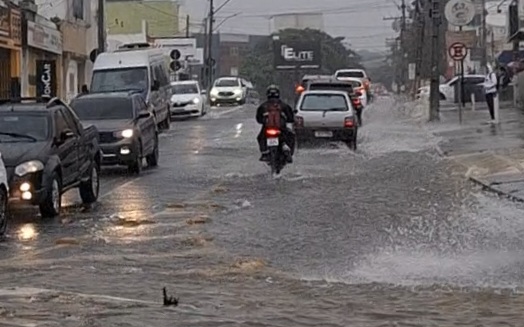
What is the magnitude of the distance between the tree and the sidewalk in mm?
59640

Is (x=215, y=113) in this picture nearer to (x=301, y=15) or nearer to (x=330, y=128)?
(x=330, y=128)

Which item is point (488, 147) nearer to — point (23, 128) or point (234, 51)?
point (23, 128)

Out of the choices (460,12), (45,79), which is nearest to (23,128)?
(460,12)

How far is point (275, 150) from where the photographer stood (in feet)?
71.9

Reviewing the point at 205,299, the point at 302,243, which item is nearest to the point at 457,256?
the point at 302,243

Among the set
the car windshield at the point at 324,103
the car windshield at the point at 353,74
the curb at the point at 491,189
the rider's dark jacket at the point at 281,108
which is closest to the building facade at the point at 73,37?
the car windshield at the point at 353,74

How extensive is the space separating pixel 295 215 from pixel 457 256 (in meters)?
4.22

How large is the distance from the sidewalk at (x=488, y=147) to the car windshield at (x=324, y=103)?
269 centimetres

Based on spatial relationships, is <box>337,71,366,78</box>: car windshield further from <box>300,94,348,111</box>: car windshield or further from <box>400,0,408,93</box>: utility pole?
<box>300,94,348,111</box>: car windshield

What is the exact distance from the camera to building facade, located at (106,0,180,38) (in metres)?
102

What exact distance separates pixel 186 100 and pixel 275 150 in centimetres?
2591

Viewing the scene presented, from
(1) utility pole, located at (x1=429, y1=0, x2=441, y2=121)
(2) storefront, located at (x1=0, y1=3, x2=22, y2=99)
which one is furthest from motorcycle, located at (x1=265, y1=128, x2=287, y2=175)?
(2) storefront, located at (x1=0, y1=3, x2=22, y2=99)

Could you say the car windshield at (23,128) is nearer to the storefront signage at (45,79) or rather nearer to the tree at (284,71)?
the storefront signage at (45,79)

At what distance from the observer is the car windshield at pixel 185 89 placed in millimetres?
Result: 47906
